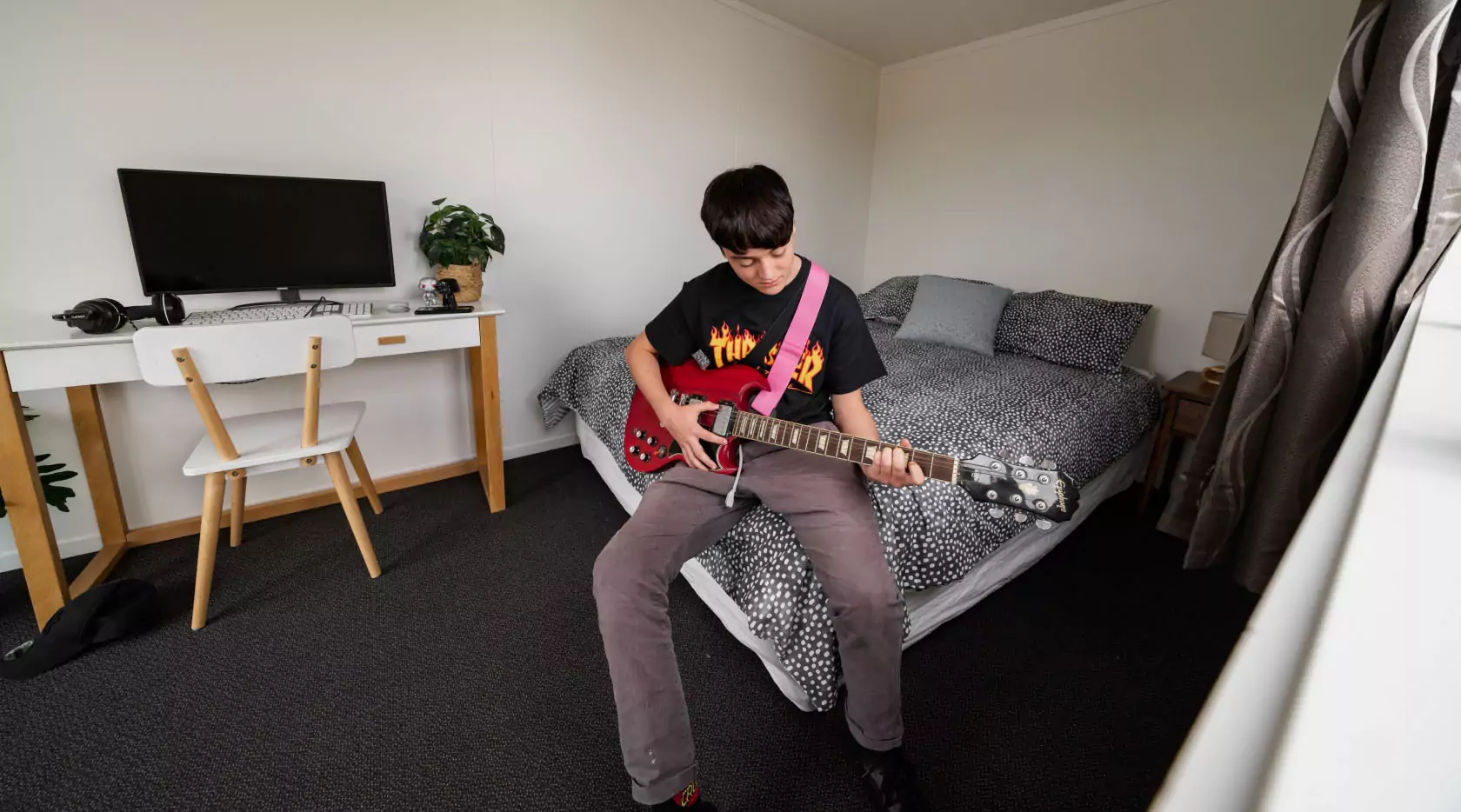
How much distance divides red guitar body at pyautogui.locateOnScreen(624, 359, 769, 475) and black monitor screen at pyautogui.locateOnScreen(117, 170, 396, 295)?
129cm

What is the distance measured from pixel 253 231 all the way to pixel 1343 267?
8.66ft

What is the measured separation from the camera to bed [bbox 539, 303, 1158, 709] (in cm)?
124

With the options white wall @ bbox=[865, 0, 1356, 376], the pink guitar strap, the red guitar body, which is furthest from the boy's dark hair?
white wall @ bbox=[865, 0, 1356, 376]

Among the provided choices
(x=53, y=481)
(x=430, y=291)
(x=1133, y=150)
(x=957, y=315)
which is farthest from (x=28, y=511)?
(x=1133, y=150)

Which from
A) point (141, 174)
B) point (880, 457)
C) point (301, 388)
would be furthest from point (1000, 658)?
point (141, 174)

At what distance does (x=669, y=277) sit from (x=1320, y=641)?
2.93 m

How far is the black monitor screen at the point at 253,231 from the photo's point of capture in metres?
1.76

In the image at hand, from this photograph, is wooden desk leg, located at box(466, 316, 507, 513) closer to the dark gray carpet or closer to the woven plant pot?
the woven plant pot

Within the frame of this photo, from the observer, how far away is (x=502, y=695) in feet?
4.69

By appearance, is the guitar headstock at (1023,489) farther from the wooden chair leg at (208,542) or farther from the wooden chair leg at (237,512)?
the wooden chair leg at (237,512)

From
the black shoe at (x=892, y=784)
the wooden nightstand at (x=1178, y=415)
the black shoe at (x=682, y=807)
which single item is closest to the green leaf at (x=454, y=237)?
the black shoe at (x=682, y=807)

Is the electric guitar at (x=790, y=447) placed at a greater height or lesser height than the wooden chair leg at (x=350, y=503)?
greater

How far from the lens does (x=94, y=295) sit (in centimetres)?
179

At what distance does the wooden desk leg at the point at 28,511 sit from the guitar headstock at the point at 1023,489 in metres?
2.29
